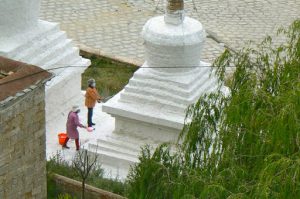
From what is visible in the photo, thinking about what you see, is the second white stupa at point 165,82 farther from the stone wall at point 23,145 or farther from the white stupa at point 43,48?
the stone wall at point 23,145

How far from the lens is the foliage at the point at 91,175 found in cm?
1180

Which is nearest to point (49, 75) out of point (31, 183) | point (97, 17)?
point (31, 183)

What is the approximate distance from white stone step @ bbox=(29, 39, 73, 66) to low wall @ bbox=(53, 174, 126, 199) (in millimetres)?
1743

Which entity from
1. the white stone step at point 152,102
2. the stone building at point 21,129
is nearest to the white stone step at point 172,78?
the white stone step at point 152,102

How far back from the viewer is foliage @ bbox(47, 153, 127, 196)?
11.8 m

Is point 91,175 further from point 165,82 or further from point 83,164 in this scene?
point 165,82

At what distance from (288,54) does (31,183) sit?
9.74 feet

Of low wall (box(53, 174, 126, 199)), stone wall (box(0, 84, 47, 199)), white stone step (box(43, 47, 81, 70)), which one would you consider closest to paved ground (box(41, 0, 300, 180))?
white stone step (box(43, 47, 81, 70))

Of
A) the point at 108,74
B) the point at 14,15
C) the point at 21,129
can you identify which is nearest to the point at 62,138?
the point at 14,15

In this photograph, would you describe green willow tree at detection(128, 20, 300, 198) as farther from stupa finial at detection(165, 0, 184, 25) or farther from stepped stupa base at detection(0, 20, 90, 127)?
stepped stupa base at detection(0, 20, 90, 127)

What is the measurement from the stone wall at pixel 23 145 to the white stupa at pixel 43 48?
2465 mm

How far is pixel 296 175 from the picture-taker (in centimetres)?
779

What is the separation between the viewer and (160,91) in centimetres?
1223

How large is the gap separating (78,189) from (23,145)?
182 centimetres
